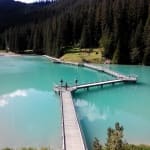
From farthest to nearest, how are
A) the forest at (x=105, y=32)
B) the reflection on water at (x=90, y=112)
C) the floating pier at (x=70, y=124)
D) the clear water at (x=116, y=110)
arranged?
the forest at (x=105, y=32)
the reflection on water at (x=90, y=112)
the clear water at (x=116, y=110)
the floating pier at (x=70, y=124)

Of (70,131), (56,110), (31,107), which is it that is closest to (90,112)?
(56,110)

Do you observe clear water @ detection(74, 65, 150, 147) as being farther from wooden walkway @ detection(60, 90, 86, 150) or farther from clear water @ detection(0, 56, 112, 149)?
clear water @ detection(0, 56, 112, 149)

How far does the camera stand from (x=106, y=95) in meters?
51.2

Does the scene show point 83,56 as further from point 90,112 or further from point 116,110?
point 90,112

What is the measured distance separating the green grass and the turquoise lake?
27.4 meters

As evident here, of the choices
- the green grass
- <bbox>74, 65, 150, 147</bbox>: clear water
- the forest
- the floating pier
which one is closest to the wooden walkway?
the floating pier

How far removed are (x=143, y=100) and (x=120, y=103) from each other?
4.05 metres

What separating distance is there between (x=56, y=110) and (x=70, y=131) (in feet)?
39.3

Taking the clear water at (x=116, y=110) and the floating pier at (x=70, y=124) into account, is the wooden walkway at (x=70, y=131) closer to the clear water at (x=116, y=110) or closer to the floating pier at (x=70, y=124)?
the floating pier at (x=70, y=124)

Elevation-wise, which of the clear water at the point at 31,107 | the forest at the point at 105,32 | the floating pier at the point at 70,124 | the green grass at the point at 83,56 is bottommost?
the clear water at the point at 31,107

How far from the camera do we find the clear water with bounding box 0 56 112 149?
98.8ft

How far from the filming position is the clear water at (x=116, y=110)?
3209 centimetres

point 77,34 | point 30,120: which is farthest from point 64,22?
point 30,120

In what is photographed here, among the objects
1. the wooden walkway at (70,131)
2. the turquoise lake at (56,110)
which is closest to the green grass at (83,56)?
the turquoise lake at (56,110)
